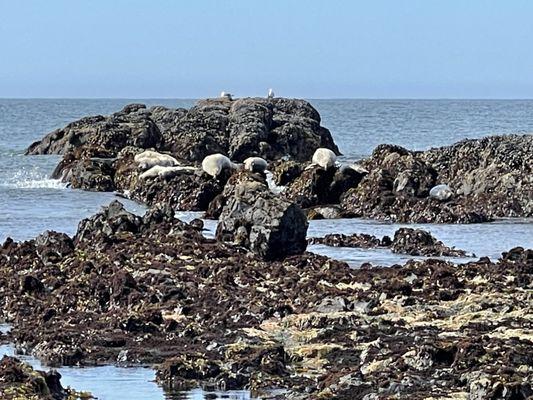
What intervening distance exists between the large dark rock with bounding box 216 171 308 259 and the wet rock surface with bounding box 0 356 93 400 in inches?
298

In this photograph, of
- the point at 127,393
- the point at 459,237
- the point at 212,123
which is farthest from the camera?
the point at 212,123

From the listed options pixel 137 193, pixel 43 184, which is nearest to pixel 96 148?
pixel 43 184

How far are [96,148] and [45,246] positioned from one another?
20.3 meters

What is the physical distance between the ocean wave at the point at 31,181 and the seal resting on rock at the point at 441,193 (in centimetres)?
1235

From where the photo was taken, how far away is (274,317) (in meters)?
14.3

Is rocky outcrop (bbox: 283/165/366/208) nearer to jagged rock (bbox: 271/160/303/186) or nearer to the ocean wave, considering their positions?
jagged rock (bbox: 271/160/303/186)

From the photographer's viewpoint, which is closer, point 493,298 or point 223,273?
point 493,298

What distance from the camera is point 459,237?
22969 mm

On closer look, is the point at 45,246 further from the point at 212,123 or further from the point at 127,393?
the point at 212,123

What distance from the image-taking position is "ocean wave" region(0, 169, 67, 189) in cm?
3619

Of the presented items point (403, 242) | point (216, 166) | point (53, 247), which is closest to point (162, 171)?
point (216, 166)

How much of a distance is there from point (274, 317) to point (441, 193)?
14351 millimetres

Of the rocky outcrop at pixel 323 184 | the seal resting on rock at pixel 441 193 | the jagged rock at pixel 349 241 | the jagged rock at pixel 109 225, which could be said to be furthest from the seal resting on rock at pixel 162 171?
the jagged rock at pixel 109 225

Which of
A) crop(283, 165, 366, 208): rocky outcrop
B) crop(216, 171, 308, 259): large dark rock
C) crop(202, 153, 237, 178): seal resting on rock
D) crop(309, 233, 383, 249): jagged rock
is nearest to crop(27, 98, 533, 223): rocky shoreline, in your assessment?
crop(283, 165, 366, 208): rocky outcrop
